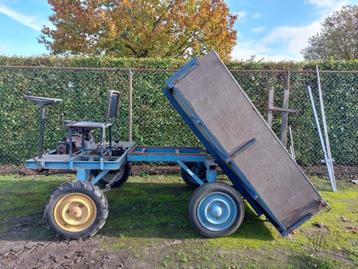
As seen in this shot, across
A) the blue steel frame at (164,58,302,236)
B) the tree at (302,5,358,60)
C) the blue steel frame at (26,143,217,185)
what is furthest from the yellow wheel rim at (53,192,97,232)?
the tree at (302,5,358,60)

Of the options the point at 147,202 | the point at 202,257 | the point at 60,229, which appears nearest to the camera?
the point at 202,257

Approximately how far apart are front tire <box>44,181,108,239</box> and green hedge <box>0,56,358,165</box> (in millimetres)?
2984

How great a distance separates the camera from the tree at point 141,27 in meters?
12.5

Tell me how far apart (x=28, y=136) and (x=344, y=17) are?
18.2m

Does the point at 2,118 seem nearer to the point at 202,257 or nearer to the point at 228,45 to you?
the point at 202,257

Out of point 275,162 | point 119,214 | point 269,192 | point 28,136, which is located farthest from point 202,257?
point 28,136

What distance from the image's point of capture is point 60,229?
3398 mm

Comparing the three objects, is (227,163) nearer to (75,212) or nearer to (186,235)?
(186,235)

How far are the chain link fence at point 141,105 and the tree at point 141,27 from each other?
255 inches

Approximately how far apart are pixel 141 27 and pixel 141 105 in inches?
282

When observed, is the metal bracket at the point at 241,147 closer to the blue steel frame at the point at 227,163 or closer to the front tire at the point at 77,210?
the blue steel frame at the point at 227,163

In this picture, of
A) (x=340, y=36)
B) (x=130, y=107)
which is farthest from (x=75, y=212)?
(x=340, y=36)

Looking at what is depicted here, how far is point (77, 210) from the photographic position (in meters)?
3.41

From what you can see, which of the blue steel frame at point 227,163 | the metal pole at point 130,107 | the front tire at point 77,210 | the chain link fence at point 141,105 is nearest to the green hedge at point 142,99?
the chain link fence at point 141,105
